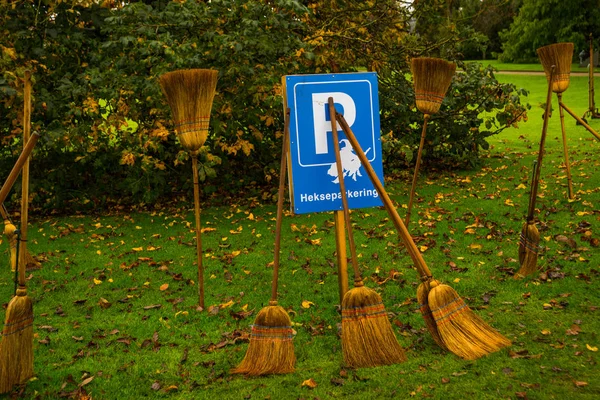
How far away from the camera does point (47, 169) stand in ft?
30.7

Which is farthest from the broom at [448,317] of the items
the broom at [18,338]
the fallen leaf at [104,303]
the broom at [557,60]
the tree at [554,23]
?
the tree at [554,23]

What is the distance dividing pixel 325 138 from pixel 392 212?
2.49 feet

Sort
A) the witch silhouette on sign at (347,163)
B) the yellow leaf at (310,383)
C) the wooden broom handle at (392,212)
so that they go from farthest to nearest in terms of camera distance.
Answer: the witch silhouette on sign at (347,163) < the wooden broom handle at (392,212) < the yellow leaf at (310,383)

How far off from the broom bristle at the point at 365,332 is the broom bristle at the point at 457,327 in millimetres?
340

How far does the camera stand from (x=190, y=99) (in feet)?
15.4

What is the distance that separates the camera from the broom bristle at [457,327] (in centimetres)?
417

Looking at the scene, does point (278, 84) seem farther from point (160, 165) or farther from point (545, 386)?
point (545, 386)

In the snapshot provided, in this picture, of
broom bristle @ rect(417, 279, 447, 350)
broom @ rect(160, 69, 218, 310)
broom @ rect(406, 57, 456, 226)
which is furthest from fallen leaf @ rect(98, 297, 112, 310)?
broom @ rect(406, 57, 456, 226)

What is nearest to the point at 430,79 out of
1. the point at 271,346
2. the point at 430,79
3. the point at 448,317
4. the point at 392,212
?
the point at 430,79

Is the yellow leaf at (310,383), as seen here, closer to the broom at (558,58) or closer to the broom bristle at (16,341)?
the broom bristle at (16,341)

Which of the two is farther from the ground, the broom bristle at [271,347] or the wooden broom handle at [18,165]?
the wooden broom handle at [18,165]

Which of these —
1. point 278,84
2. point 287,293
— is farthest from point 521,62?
point 287,293

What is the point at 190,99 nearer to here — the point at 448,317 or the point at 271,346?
the point at 271,346

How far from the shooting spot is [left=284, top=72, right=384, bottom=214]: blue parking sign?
4.47m
